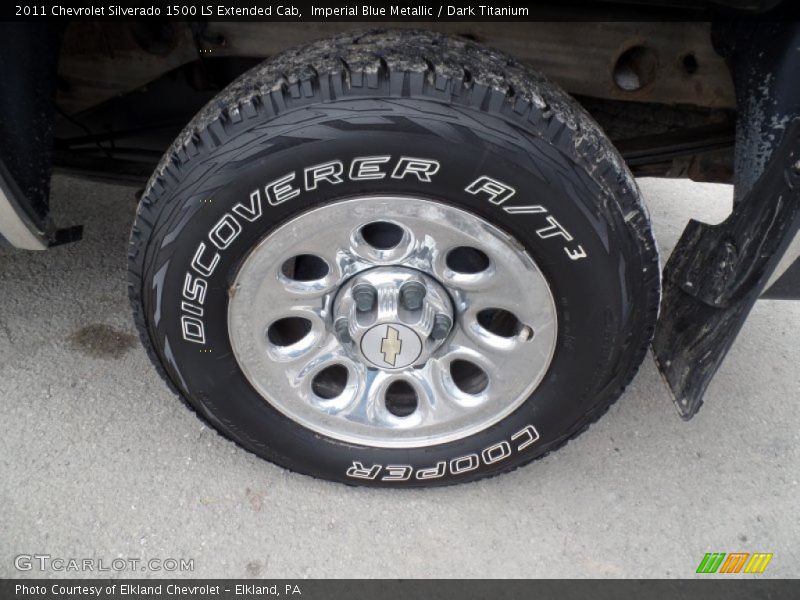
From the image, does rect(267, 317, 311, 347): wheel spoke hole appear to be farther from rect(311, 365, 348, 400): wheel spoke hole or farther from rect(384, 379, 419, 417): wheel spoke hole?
rect(384, 379, 419, 417): wheel spoke hole

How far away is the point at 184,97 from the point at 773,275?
6.16 feet

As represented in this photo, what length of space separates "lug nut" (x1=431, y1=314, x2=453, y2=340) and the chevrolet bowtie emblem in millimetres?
100

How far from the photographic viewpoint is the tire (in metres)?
1.54

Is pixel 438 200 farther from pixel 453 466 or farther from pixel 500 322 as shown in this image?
pixel 453 466

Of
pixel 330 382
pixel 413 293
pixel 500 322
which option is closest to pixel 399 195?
pixel 413 293

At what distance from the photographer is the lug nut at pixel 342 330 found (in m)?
1.84

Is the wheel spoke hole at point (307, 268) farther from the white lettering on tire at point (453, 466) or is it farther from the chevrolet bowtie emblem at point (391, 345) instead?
the white lettering on tire at point (453, 466)

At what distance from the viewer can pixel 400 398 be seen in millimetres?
2119

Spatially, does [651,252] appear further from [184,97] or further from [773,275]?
[184,97]

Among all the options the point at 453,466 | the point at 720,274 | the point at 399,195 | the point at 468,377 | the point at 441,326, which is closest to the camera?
the point at 399,195

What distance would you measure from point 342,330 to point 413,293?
23 centimetres

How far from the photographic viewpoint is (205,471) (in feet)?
6.90
